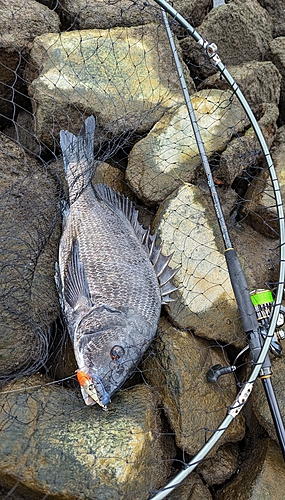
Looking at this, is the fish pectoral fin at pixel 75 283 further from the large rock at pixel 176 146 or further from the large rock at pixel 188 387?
the large rock at pixel 176 146

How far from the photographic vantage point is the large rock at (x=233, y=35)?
4.59 meters

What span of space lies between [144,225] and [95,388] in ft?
5.29

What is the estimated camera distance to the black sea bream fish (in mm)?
3174

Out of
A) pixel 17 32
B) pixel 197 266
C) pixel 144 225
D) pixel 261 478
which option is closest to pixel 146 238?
pixel 144 225

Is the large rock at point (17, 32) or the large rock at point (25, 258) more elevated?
the large rock at point (17, 32)

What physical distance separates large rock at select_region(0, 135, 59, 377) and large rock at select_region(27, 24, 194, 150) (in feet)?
1.38

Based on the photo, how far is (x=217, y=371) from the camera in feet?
11.1

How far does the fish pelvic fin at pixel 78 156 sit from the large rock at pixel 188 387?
133 cm

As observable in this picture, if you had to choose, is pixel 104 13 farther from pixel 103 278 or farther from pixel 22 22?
pixel 103 278

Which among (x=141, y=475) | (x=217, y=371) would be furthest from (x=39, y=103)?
(x=141, y=475)

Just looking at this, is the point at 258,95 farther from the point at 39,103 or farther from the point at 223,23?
the point at 39,103

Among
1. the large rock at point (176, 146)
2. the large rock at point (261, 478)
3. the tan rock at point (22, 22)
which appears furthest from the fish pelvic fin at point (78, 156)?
the large rock at point (261, 478)

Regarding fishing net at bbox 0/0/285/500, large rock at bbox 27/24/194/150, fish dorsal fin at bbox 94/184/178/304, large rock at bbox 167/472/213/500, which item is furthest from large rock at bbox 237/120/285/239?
large rock at bbox 167/472/213/500

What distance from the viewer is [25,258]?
3.64 m
